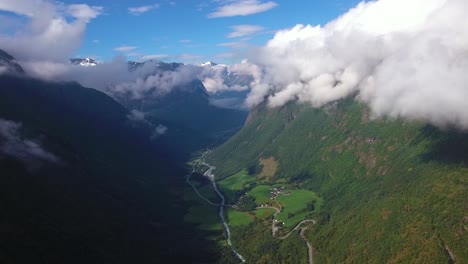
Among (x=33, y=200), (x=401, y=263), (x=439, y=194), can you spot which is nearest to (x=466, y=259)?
(x=401, y=263)

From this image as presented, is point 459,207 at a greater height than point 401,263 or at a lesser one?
greater

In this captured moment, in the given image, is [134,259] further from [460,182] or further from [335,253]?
[460,182]

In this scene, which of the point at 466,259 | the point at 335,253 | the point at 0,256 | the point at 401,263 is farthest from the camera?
the point at 335,253

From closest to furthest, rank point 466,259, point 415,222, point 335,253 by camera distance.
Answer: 1. point 466,259
2. point 415,222
3. point 335,253

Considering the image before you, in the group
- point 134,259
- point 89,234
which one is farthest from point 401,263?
point 89,234

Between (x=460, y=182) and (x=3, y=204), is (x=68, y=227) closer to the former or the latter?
(x=3, y=204)

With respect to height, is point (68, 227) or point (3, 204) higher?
point (3, 204)

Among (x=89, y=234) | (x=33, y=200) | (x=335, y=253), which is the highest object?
(x=33, y=200)

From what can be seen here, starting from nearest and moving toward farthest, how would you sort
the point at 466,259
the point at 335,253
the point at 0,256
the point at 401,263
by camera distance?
the point at 0,256
the point at 466,259
the point at 401,263
the point at 335,253

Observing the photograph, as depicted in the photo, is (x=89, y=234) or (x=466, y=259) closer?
(x=466, y=259)
